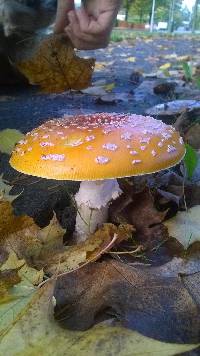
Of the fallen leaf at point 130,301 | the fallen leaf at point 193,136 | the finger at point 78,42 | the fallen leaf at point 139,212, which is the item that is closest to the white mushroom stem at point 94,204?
the fallen leaf at point 139,212

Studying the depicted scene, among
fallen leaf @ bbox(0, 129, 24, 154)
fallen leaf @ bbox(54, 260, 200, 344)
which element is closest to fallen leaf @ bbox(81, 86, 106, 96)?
fallen leaf @ bbox(0, 129, 24, 154)

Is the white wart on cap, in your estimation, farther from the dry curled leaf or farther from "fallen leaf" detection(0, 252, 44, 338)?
the dry curled leaf

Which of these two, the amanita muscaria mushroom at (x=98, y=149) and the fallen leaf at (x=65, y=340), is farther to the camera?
the amanita muscaria mushroom at (x=98, y=149)

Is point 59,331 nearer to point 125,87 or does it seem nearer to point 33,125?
point 33,125

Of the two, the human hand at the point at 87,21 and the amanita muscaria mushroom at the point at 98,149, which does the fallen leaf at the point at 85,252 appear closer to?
the amanita muscaria mushroom at the point at 98,149

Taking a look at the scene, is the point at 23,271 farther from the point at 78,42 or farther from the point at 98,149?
the point at 78,42

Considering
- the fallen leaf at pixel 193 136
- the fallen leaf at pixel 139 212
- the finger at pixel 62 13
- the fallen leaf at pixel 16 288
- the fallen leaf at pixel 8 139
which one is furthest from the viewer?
the finger at pixel 62 13
